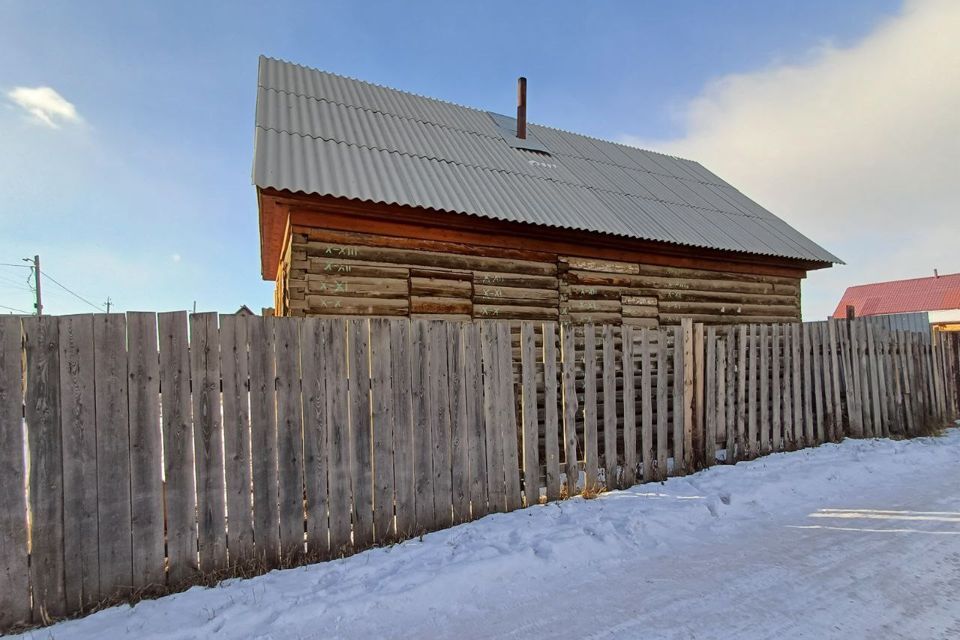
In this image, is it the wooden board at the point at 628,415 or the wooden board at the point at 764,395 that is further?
the wooden board at the point at 764,395

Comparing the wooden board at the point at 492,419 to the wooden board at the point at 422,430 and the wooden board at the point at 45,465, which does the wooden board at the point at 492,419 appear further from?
the wooden board at the point at 45,465

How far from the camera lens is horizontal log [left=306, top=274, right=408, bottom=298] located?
22.5 feet

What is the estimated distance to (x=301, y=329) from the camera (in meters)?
4.03

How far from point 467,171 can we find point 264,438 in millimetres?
6725

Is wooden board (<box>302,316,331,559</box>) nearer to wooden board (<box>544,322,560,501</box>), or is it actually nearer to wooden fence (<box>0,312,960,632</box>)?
wooden fence (<box>0,312,960,632</box>)

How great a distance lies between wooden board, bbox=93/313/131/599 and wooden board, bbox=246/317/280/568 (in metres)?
0.79

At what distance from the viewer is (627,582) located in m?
3.38

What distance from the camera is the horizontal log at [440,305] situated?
299 inches

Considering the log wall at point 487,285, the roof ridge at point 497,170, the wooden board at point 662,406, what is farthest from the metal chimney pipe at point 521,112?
the wooden board at point 662,406

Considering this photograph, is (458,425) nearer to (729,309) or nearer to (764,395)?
(764,395)

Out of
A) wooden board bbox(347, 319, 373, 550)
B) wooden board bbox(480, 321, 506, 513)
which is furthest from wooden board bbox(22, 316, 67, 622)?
wooden board bbox(480, 321, 506, 513)

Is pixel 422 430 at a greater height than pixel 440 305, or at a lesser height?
lesser

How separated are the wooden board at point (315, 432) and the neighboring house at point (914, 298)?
41602 mm

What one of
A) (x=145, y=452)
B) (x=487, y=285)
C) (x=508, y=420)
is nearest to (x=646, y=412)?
(x=508, y=420)
